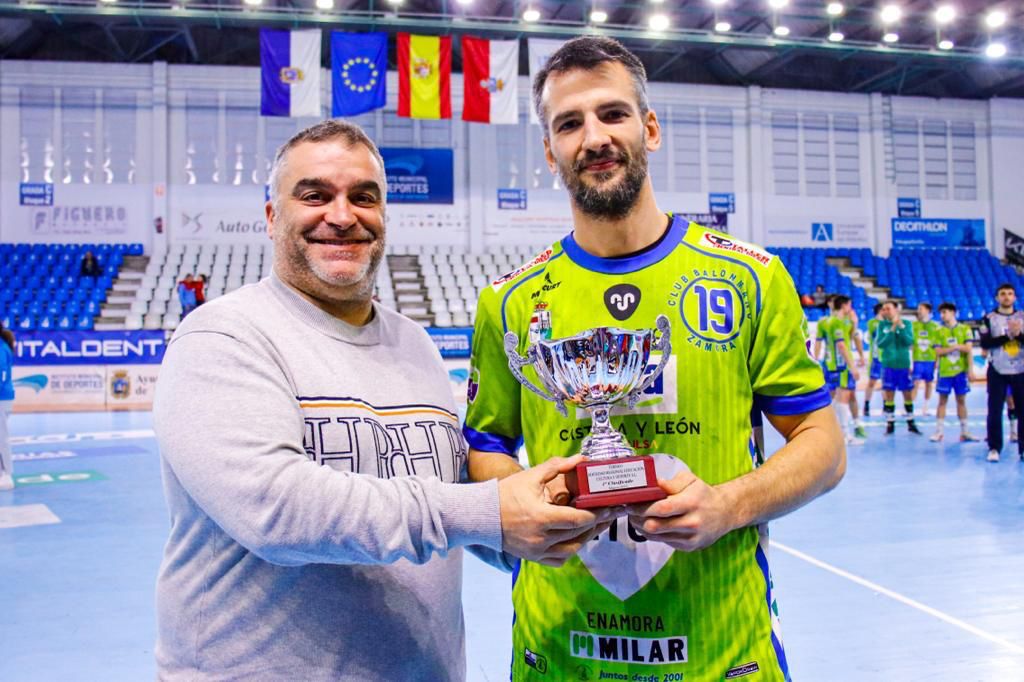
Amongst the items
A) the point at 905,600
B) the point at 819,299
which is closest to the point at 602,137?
the point at 905,600

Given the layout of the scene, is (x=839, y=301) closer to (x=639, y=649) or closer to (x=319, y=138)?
(x=639, y=649)

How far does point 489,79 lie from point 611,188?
14.6 meters

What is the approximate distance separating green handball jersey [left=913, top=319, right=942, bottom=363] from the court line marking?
802 centimetres

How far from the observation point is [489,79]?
51.1ft

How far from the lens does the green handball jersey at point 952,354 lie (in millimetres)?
10555

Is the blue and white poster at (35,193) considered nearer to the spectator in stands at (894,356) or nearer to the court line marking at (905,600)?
the spectator in stands at (894,356)

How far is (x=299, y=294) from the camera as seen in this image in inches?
74.8

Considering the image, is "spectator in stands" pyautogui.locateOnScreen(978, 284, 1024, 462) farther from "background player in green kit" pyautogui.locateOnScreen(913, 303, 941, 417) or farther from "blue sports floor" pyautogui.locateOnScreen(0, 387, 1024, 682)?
"background player in green kit" pyautogui.locateOnScreen(913, 303, 941, 417)

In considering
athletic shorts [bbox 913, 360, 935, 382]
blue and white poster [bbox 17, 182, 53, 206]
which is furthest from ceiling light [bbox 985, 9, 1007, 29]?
blue and white poster [bbox 17, 182, 53, 206]

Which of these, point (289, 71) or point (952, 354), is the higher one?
point (289, 71)

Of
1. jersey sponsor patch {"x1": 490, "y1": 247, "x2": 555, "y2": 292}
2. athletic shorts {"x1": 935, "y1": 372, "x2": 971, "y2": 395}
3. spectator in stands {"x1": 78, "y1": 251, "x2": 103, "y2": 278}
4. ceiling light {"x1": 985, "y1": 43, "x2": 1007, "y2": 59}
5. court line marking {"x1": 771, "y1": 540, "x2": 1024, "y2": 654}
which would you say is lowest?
court line marking {"x1": 771, "y1": 540, "x2": 1024, "y2": 654}

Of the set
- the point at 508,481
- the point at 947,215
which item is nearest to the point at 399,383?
the point at 508,481

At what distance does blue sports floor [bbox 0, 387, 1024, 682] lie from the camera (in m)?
3.64

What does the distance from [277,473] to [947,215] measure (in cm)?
2705
